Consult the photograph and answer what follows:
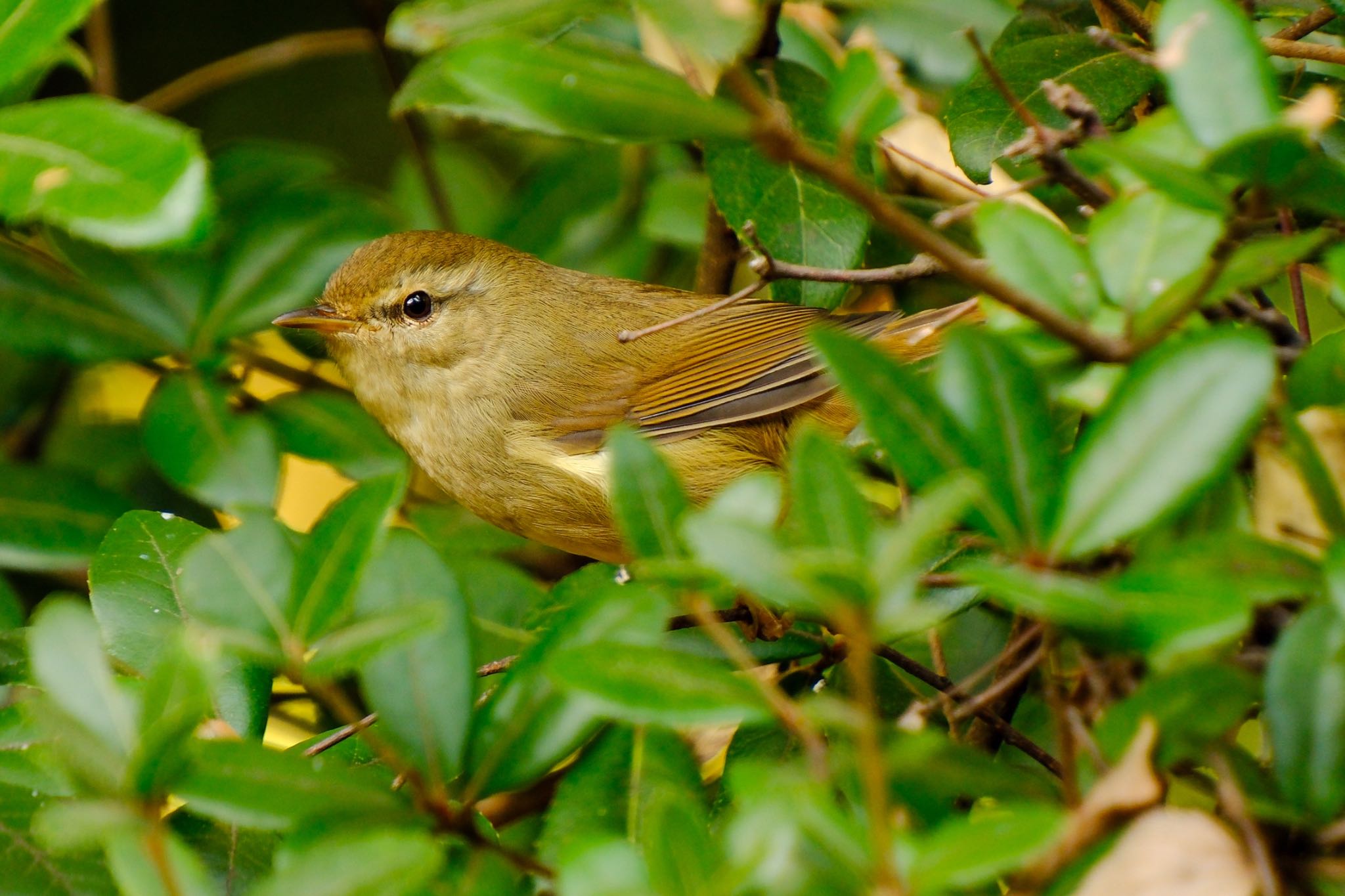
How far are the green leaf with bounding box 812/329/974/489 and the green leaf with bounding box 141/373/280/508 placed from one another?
163 cm

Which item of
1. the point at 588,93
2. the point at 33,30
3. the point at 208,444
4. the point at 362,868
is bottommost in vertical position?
the point at 208,444

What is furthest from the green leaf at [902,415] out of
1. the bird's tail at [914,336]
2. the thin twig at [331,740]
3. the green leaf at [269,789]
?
the bird's tail at [914,336]

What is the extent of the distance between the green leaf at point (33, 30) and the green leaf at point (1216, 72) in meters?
1.20

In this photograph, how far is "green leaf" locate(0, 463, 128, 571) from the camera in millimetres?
2334

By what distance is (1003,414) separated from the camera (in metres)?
1.09

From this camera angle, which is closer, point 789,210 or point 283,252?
point 789,210

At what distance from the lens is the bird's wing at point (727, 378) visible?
2.76 metres

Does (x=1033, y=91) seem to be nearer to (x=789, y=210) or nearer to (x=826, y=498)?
(x=789, y=210)

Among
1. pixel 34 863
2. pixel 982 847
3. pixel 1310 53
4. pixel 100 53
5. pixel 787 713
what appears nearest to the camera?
pixel 982 847

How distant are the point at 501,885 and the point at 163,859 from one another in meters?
0.31

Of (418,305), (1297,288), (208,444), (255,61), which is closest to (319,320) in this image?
(418,305)

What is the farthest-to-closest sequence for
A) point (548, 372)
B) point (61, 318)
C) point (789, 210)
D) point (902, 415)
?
point (548, 372), point (61, 318), point (789, 210), point (902, 415)

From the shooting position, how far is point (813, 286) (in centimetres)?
235

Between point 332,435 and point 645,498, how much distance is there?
1.73 metres
